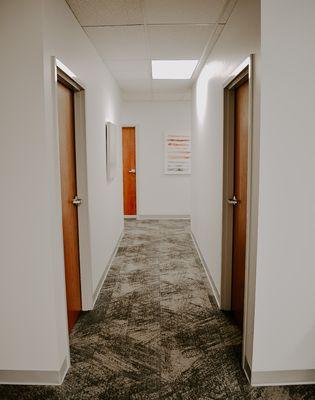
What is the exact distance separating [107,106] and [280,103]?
2416mm

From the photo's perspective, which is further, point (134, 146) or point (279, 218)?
point (134, 146)

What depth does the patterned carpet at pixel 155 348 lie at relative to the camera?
68.3 inches

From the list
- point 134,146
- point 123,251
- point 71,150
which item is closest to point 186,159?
point 134,146

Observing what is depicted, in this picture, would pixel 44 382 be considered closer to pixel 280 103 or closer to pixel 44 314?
pixel 44 314

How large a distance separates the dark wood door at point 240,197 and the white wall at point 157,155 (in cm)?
385

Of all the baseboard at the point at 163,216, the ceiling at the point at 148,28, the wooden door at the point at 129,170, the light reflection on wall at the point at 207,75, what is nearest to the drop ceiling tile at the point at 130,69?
the ceiling at the point at 148,28

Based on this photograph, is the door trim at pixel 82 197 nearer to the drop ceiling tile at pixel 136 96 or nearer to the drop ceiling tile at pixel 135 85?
the drop ceiling tile at pixel 135 85

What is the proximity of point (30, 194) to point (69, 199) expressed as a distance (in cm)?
65

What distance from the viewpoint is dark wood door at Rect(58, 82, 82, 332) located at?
2188 mm

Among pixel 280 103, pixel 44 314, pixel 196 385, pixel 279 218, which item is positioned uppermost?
pixel 280 103

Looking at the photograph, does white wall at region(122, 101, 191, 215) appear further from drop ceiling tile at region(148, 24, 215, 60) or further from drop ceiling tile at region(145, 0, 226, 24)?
drop ceiling tile at region(145, 0, 226, 24)

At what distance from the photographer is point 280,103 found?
5.24 feet

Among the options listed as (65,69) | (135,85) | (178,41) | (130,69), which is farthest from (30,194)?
(135,85)

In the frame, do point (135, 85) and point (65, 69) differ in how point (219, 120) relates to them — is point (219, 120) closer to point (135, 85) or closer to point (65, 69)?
point (65, 69)
